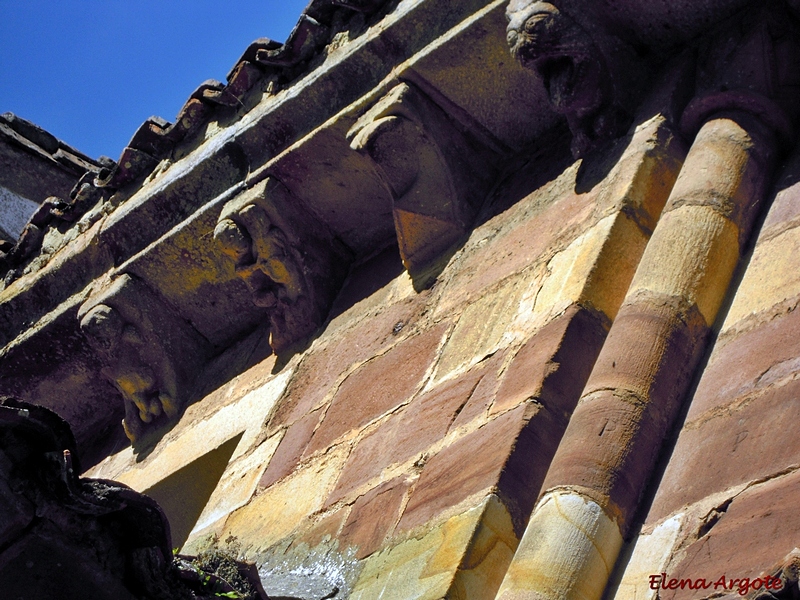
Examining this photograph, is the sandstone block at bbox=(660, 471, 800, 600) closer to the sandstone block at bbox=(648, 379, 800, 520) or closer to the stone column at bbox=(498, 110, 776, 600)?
the sandstone block at bbox=(648, 379, 800, 520)

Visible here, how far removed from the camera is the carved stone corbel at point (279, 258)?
5262 millimetres

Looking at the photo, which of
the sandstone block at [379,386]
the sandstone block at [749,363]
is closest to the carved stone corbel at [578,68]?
the sandstone block at [379,386]

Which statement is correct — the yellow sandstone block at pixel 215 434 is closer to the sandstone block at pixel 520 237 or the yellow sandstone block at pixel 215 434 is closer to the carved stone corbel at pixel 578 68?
the sandstone block at pixel 520 237

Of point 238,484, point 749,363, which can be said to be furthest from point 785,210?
point 238,484

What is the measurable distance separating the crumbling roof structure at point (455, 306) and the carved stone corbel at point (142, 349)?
13mm

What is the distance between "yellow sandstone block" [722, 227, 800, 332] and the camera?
3.38 meters

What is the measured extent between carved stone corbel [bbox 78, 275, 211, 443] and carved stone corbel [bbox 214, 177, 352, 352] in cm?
66

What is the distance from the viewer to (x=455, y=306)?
14.2 feet

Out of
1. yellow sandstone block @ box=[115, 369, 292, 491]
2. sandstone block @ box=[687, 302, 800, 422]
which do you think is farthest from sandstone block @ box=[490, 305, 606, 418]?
yellow sandstone block @ box=[115, 369, 292, 491]

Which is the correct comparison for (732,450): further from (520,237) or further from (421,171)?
(421,171)

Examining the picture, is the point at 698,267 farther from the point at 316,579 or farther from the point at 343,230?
the point at 343,230

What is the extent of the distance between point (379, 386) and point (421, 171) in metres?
0.89

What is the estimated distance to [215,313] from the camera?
5.87 metres

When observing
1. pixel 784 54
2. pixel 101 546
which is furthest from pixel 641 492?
pixel 784 54
